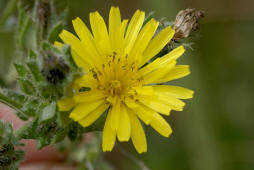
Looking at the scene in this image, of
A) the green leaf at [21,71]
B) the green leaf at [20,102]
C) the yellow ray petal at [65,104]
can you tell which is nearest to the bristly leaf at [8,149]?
the green leaf at [20,102]

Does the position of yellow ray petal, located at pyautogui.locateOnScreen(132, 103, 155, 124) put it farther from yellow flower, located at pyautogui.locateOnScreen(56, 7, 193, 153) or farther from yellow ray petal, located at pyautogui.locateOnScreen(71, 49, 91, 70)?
yellow ray petal, located at pyautogui.locateOnScreen(71, 49, 91, 70)

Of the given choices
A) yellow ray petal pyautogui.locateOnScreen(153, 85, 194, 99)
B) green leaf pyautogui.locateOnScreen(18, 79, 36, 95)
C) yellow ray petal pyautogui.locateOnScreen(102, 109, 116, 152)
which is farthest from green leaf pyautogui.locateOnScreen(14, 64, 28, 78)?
yellow ray petal pyautogui.locateOnScreen(153, 85, 194, 99)

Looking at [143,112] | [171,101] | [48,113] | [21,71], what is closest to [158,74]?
[171,101]

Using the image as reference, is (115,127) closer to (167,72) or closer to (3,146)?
(167,72)

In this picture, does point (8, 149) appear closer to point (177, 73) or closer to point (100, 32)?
point (100, 32)

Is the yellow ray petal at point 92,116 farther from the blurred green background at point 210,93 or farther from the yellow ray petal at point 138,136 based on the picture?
the blurred green background at point 210,93

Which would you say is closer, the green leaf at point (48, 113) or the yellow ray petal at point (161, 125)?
the green leaf at point (48, 113)
